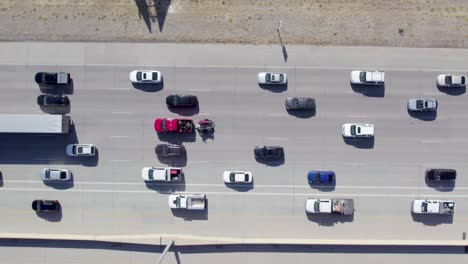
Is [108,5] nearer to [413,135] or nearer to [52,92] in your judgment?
[52,92]

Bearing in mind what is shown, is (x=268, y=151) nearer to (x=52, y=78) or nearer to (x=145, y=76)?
(x=145, y=76)

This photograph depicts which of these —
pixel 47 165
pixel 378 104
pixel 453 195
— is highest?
pixel 378 104

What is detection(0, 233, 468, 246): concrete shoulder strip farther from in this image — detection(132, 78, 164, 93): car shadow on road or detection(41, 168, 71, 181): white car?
detection(132, 78, 164, 93): car shadow on road

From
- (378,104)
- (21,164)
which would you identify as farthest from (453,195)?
(21,164)

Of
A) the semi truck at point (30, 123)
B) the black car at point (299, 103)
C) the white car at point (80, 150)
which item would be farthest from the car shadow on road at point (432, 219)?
the semi truck at point (30, 123)

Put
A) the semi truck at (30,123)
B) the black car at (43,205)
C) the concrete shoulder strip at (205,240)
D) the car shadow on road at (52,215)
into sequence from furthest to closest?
the car shadow on road at (52,215) < the black car at (43,205) < the concrete shoulder strip at (205,240) < the semi truck at (30,123)

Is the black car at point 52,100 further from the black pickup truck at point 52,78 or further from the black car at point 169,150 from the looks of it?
the black car at point 169,150
